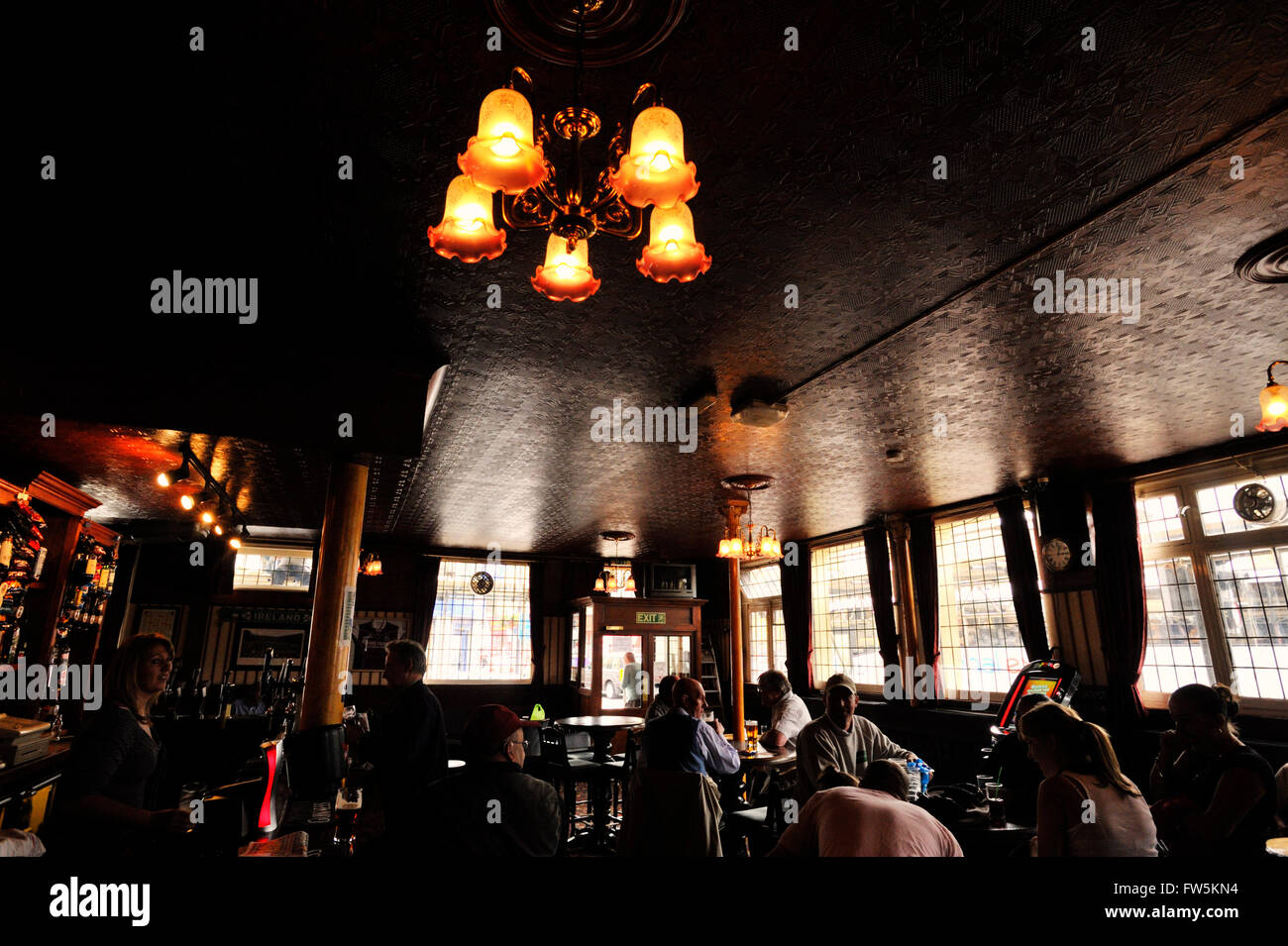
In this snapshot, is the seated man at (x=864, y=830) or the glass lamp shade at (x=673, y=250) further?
the seated man at (x=864, y=830)

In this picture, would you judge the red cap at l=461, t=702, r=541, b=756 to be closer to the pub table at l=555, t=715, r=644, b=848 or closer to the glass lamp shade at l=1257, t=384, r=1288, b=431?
the pub table at l=555, t=715, r=644, b=848

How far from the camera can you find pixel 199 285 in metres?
3.14

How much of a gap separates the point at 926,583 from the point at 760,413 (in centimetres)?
503

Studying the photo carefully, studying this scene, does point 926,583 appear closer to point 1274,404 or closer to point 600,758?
point 600,758

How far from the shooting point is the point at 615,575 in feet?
34.4

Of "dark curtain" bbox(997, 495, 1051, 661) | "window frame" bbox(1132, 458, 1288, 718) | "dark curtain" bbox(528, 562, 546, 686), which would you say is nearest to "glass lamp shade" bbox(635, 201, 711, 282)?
"window frame" bbox(1132, 458, 1288, 718)

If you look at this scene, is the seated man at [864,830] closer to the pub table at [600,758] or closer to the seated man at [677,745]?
the seated man at [677,745]

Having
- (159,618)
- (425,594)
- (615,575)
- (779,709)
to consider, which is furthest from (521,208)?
(159,618)

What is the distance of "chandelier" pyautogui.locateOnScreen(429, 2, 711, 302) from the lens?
1623 millimetres

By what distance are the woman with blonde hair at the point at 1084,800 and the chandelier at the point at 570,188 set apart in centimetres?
233

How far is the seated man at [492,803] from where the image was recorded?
2.27 m

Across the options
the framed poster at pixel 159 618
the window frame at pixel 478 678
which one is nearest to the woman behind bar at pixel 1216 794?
the window frame at pixel 478 678

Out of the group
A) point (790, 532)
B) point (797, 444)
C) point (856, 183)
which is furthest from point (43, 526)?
point (790, 532)

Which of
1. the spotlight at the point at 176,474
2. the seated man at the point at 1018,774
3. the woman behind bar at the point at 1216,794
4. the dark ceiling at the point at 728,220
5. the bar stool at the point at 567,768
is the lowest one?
the bar stool at the point at 567,768
